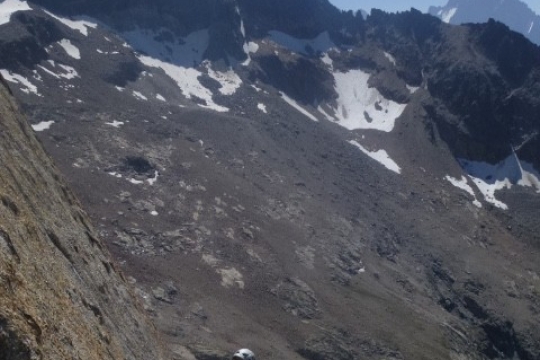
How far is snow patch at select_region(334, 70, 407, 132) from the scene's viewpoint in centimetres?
16288

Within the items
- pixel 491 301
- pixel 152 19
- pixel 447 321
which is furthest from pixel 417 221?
pixel 152 19

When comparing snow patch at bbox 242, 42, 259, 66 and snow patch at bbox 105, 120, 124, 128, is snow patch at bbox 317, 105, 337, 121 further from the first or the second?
snow patch at bbox 105, 120, 124, 128

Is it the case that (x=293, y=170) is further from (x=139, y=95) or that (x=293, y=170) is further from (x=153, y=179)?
(x=139, y=95)

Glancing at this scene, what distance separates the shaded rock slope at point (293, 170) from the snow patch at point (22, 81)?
660 mm

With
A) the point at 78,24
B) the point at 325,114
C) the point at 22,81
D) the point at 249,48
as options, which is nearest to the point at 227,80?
the point at 249,48

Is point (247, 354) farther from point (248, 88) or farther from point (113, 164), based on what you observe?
point (248, 88)

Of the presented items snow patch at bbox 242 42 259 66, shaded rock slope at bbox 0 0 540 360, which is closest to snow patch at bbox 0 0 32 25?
shaded rock slope at bbox 0 0 540 360

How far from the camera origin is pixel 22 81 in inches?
4151

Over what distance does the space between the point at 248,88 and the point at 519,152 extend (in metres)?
73.2

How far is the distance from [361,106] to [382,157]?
34.8 m

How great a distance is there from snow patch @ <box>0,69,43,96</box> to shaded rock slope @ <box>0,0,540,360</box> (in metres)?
0.66

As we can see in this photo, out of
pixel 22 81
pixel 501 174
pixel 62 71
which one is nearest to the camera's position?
pixel 22 81

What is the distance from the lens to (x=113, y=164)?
9012 centimetres

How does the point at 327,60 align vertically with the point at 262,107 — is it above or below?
above
